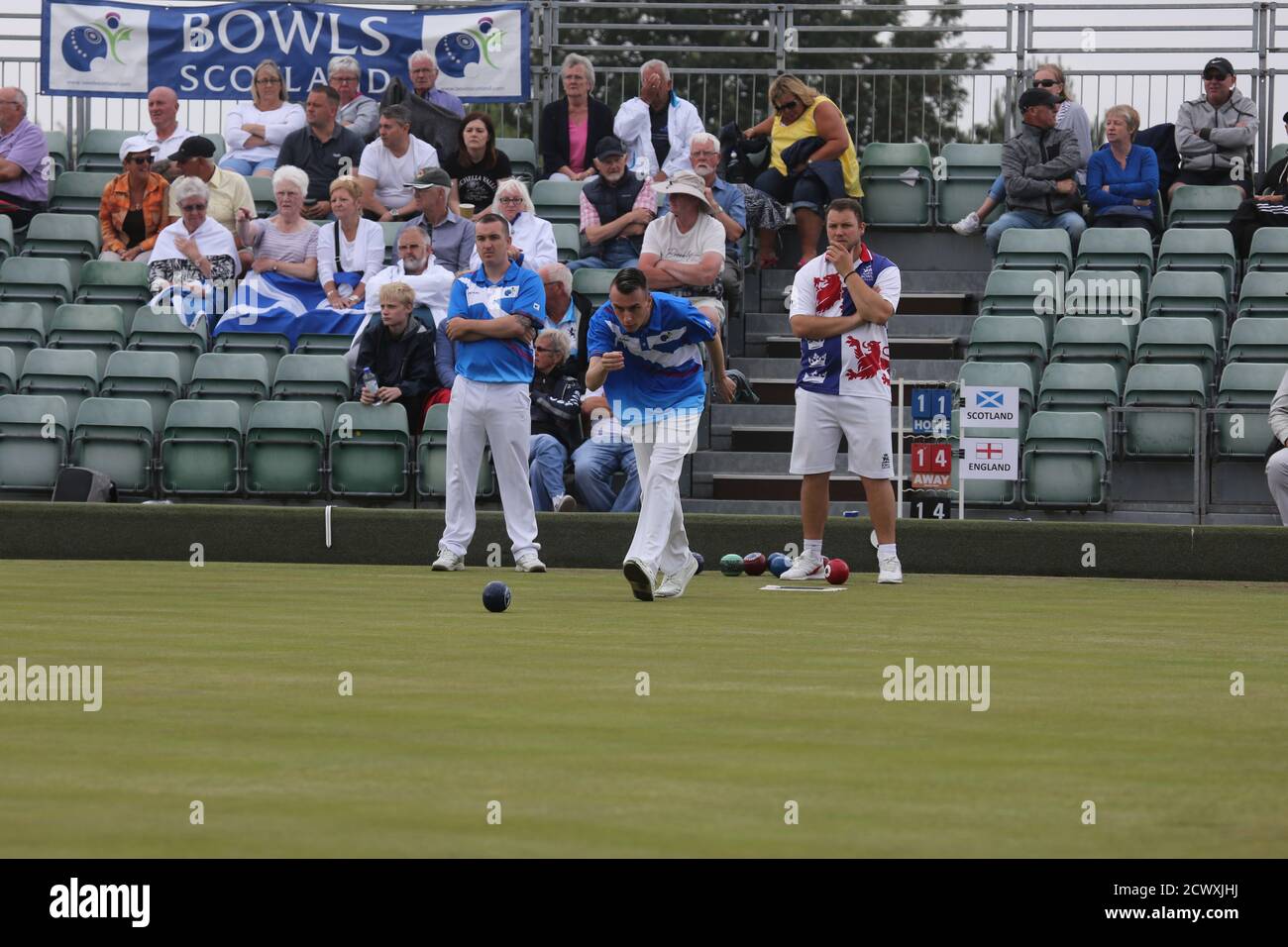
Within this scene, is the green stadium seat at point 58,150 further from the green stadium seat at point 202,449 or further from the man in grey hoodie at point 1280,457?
the man in grey hoodie at point 1280,457

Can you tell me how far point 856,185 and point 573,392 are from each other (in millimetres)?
3573

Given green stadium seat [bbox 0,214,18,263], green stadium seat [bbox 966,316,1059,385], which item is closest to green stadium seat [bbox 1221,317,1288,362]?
green stadium seat [bbox 966,316,1059,385]

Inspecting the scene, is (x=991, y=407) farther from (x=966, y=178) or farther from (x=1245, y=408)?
(x=966, y=178)

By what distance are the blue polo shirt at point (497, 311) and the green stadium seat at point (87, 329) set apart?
454cm

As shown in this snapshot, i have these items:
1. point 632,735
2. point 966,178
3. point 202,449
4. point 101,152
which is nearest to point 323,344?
point 202,449

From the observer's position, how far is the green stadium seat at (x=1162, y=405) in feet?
44.2

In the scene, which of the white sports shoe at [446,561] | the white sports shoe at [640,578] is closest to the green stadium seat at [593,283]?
the white sports shoe at [446,561]

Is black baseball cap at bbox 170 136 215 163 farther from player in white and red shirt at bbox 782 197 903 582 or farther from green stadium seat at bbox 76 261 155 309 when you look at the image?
player in white and red shirt at bbox 782 197 903 582

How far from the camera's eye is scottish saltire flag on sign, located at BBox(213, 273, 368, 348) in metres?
15.0

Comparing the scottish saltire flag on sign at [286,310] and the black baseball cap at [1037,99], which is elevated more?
the black baseball cap at [1037,99]

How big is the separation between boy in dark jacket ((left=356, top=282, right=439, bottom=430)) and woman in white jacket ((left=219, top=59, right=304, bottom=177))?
3.47 metres

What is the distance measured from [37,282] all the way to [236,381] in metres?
2.25

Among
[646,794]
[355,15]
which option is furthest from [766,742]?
[355,15]

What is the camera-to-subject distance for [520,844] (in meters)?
3.67
